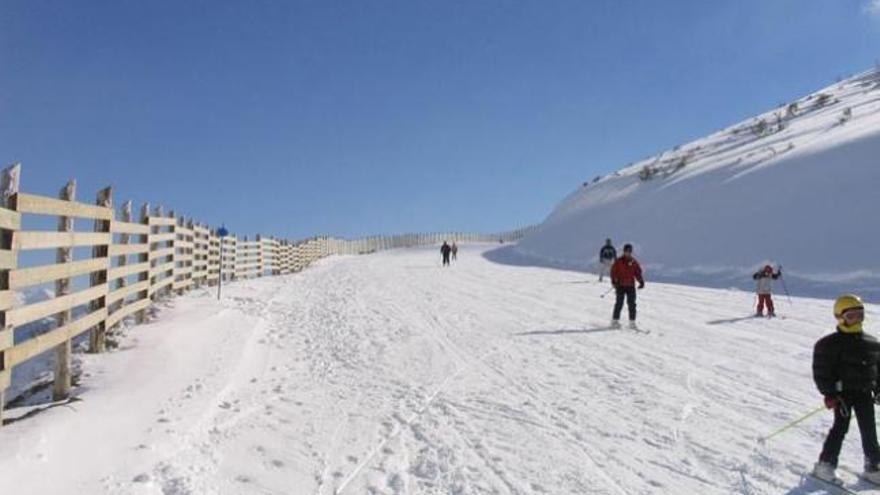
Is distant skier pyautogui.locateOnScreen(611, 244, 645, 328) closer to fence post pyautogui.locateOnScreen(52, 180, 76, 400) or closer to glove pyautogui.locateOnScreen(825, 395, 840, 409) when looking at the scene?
glove pyautogui.locateOnScreen(825, 395, 840, 409)

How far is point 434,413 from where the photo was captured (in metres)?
6.68

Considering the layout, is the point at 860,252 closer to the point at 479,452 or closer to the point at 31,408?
the point at 479,452

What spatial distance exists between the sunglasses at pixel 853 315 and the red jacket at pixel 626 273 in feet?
25.7

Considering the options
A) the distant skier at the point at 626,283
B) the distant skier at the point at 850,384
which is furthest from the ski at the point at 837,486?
the distant skier at the point at 626,283

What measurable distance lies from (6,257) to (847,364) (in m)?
6.73

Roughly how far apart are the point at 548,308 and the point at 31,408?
1114cm

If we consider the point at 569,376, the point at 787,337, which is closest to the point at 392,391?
the point at 569,376

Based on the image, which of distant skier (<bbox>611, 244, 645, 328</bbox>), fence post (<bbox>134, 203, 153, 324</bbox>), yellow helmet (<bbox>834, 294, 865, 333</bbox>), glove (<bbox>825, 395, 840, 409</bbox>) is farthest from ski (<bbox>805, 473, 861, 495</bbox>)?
fence post (<bbox>134, 203, 153, 324</bbox>)

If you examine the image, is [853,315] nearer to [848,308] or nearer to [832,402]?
[848,308]

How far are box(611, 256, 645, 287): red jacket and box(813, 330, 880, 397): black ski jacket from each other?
7.76m

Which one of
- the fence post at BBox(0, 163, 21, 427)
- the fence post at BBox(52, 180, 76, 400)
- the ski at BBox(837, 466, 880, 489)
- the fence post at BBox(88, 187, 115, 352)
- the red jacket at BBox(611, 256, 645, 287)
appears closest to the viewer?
the ski at BBox(837, 466, 880, 489)

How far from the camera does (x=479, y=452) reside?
5.50 meters

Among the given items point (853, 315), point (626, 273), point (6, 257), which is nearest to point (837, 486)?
point (853, 315)

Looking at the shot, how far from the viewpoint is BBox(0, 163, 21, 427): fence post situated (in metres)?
5.44
